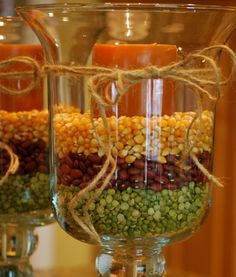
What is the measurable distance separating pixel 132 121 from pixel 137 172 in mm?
→ 44

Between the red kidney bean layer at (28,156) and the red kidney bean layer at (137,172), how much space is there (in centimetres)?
14

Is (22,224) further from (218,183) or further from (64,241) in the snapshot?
(64,241)

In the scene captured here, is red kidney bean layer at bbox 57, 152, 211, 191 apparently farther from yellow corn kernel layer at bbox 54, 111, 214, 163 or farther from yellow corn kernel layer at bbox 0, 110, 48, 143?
yellow corn kernel layer at bbox 0, 110, 48, 143

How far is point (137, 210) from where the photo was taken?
2.01 feet

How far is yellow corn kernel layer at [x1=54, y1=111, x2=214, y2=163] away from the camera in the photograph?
606mm

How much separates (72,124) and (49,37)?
8cm

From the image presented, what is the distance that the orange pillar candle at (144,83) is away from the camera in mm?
605

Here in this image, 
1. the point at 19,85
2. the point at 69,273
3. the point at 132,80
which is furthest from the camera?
the point at 69,273

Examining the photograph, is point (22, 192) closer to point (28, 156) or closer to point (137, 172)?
point (28, 156)

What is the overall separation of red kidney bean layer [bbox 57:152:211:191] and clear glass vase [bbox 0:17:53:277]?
→ 0.44ft

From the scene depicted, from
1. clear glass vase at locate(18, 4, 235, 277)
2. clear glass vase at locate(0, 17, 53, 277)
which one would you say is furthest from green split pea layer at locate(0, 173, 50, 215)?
clear glass vase at locate(18, 4, 235, 277)

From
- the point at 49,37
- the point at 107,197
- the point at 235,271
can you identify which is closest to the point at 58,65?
the point at 49,37

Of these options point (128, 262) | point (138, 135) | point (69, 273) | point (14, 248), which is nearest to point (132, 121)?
point (138, 135)

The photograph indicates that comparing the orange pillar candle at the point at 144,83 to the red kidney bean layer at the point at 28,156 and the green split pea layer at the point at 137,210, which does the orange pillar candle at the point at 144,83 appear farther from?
the red kidney bean layer at the point at 28,156
